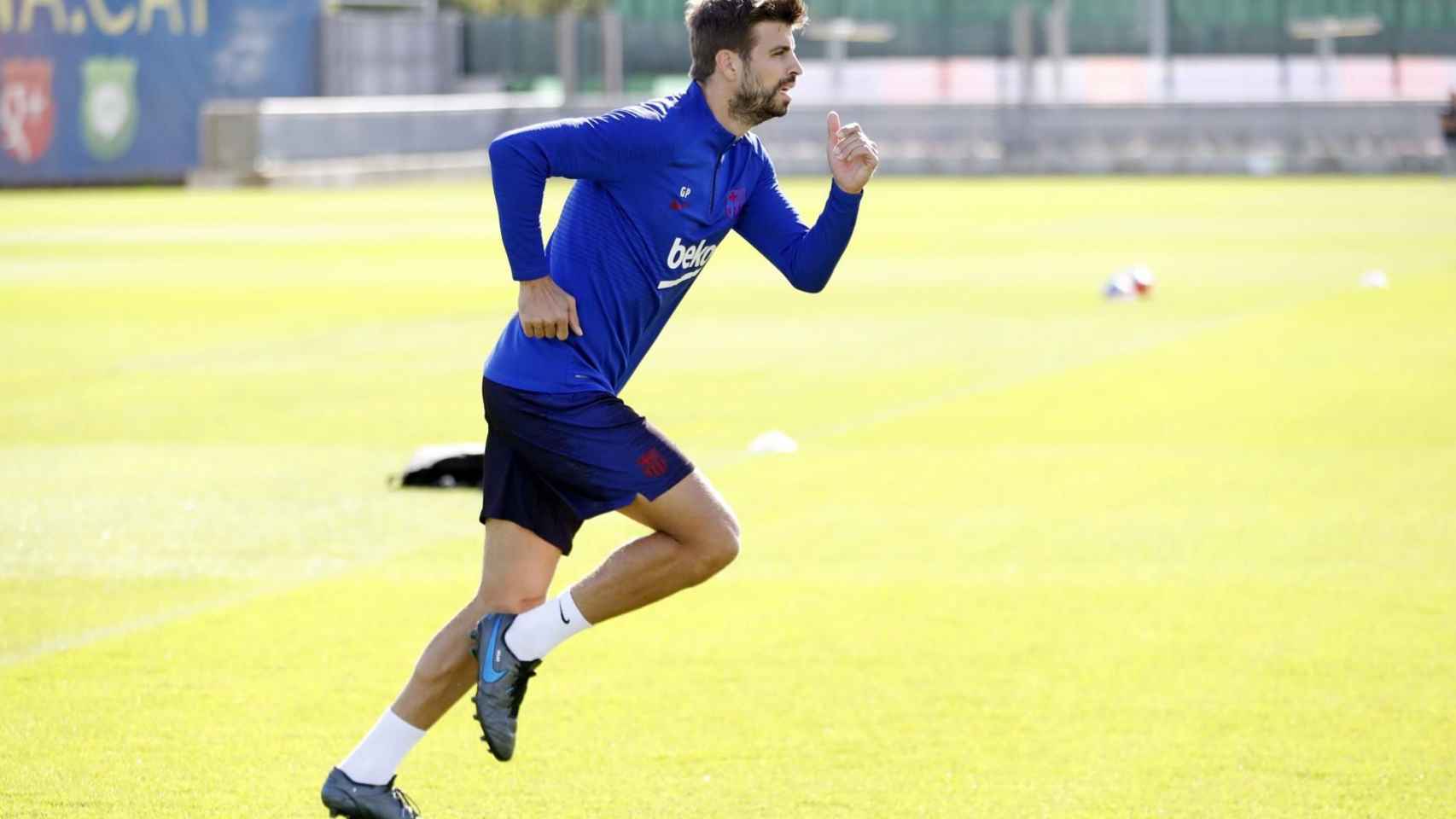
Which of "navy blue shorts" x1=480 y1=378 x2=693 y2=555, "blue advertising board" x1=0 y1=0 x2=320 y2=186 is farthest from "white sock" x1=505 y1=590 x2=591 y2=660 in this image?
"blue advertising board" x1=0 y1=0 x2=320 y2=186

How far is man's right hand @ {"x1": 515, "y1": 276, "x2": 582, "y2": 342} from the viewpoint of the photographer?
595 centimetres

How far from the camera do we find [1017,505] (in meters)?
11.8

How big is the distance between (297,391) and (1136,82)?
44318 mm

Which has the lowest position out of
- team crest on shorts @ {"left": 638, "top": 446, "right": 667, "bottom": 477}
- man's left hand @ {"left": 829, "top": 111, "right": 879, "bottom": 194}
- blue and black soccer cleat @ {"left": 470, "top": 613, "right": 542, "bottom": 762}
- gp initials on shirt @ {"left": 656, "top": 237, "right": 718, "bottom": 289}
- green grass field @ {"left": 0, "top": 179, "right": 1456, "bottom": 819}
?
green grass field @ {"left": 0, "top": 179, "right": 1456, "bottom": 819}

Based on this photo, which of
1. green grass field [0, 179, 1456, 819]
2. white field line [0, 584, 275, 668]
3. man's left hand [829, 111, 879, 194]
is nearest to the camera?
man's left hand [829, 111, 879, 194]

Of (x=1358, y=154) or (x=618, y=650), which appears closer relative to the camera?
(x=618, y=650)

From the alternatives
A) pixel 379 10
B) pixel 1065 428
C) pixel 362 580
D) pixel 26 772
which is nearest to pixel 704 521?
pixel 26 772

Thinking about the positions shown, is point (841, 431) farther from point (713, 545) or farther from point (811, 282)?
point (713, 545)

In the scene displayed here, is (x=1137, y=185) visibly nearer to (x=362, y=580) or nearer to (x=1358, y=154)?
(x=1358, y=154)

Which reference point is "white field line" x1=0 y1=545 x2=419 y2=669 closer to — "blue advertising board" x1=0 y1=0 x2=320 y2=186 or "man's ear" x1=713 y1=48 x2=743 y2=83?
"man's ear" x1=713 y1=48 x2=743 y2=83

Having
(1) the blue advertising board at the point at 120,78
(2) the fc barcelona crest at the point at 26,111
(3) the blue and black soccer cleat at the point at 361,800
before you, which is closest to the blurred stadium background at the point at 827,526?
(3) the blue and black soccer cleat at the point at 361,800

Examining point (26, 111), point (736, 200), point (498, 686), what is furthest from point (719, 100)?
point (26, 111)

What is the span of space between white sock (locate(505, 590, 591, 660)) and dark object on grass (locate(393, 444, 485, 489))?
21.1ft

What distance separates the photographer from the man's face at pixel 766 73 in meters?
6.03
